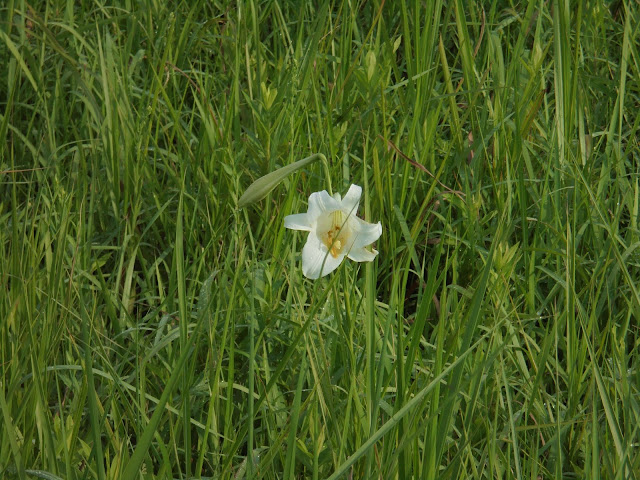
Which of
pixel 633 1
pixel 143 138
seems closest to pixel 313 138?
pixel 143 138

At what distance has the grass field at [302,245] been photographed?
1259 mm

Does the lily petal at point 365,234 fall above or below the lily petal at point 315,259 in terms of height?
above

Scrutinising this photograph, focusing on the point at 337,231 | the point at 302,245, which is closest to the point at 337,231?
the point at 337,231

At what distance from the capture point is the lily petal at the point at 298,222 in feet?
4.37

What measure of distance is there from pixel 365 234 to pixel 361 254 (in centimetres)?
4

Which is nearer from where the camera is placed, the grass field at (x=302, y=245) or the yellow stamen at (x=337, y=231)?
the grass field at (x=302, y=245)

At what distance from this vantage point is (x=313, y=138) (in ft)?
6.73

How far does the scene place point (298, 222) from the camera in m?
1.35

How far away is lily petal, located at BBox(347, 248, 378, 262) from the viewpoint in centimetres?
132

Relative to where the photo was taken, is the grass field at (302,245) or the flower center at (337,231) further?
the flower center at (337,231)

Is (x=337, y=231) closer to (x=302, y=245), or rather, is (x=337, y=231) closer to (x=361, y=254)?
(x=361, y=254)

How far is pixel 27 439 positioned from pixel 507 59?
5.16 ft

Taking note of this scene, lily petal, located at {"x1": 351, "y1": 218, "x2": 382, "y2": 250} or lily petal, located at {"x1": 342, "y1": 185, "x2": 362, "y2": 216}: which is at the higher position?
lily petal, located at {"x1": 342, "y1": 185, "x2": 362, "y2": 216}

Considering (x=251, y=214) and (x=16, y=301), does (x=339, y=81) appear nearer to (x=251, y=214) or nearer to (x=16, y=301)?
(x=251, y=214)
